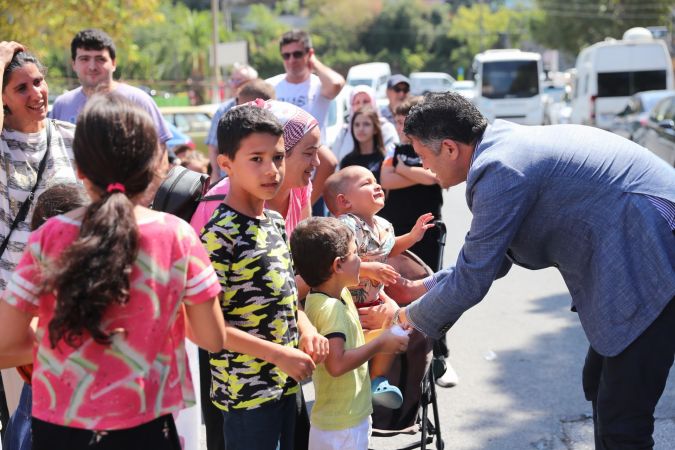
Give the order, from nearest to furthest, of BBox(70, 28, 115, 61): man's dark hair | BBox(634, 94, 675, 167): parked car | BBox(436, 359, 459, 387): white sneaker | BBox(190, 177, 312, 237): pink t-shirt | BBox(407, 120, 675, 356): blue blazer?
BBox(407, 120, 675, 356): blue blazer, BBox(190, 177, 312, 237): pink t-shirt, BBox(70, 28, 115, 61): man's dark hair, BBox(436, 359, 459, 387): white sneaker, BBox(634, 94, 675, 167): parked car

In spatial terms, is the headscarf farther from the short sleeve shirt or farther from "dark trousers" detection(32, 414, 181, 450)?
"dark trousers" detection(32, 414, 181, 450)

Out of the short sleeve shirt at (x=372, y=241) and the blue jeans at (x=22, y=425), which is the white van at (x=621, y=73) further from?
the blue jeans at (x=22, y=425)

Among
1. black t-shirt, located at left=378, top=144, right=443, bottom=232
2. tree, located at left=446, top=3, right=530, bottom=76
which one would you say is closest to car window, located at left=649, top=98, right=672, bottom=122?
black t-shirt, located at left=378, top=144, right=443, bottom=232

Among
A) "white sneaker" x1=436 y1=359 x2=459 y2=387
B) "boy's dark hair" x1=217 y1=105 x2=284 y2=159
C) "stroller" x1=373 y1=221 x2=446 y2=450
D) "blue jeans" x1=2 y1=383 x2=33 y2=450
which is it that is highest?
"boy's dark hair" x1=217 y1=105 x2=284 y2=159

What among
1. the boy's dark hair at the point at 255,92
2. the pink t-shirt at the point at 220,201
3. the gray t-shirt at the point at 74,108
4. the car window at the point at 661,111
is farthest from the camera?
the car window at the point at 661,111

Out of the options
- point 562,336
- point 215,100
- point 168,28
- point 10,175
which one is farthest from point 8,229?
point 168,28

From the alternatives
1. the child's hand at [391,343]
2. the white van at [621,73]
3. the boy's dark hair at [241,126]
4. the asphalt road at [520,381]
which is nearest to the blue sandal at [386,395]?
the child's hand at [391,343]

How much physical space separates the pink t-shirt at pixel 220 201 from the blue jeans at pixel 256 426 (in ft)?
2.43

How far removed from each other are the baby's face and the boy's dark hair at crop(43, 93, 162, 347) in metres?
2.25

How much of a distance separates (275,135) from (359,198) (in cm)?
145

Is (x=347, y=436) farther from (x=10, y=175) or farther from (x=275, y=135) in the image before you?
(x=10, y=175)

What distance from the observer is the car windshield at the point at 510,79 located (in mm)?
30938

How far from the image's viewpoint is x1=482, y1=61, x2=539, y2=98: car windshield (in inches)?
1218

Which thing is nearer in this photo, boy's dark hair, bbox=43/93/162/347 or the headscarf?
boy's dark hair, bbox=43/93/162/347
